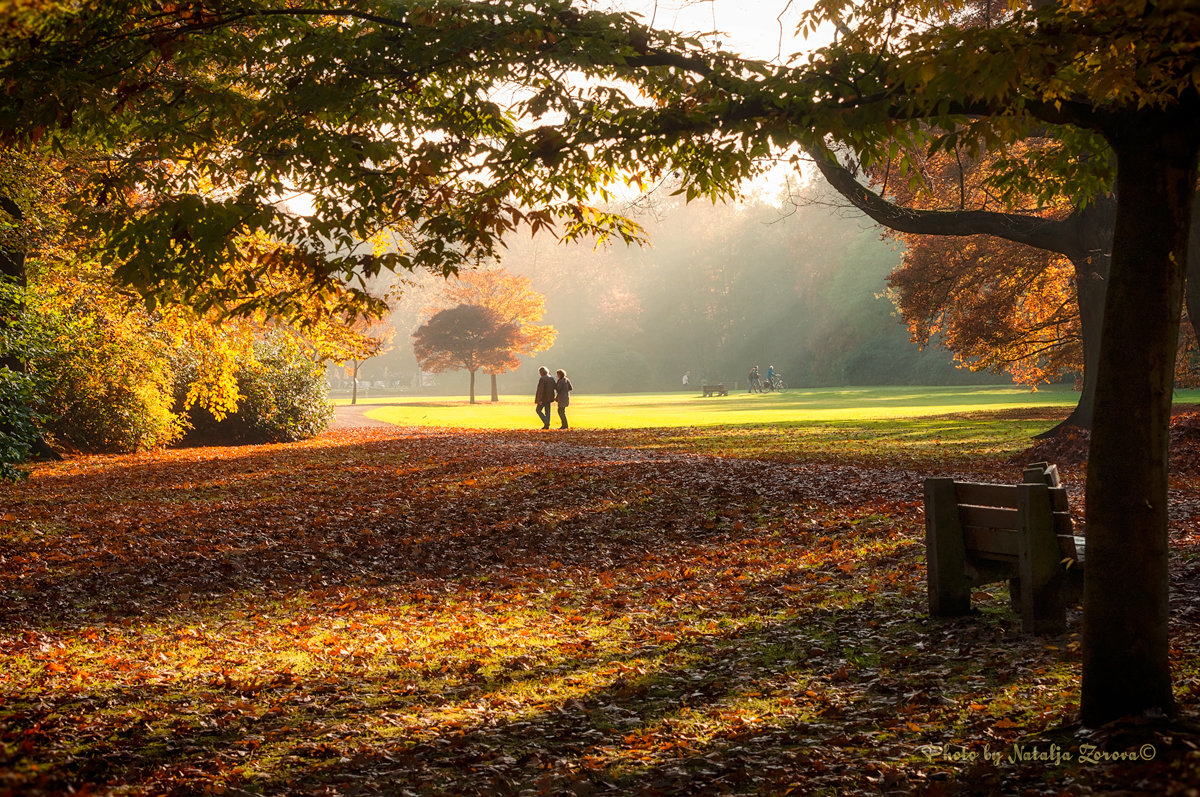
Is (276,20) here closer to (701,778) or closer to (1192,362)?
(701,778)

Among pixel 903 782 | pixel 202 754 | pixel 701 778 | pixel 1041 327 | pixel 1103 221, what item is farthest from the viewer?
pixel 1041 327

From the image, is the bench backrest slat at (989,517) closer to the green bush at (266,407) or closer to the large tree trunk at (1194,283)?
the large tree trunk at (1194,283)

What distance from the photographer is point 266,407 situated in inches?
1102

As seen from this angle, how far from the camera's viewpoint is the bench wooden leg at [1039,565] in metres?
6.43

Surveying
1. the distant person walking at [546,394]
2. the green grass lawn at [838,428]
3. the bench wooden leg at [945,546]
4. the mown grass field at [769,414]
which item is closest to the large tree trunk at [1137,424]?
the bench wooden leg at [945,546]

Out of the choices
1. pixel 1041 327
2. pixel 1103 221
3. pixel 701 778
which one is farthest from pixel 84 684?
pixel 1041 327

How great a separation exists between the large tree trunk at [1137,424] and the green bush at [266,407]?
24845 millimetres

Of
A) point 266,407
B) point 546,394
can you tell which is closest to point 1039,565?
point 546,394

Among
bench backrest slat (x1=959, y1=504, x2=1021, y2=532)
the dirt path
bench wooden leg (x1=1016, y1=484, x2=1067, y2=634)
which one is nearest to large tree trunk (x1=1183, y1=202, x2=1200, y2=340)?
bench backrest slat (x1=959, y1=504, x2=1021, y2=532)

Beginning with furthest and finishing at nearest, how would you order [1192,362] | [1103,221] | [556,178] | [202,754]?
[1192,362], [1103,221], [556,178], [202,754]

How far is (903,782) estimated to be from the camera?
4.36 metres

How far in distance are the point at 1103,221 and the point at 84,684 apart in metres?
20.9

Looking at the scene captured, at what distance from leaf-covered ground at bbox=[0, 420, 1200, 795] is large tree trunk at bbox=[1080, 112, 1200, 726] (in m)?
0.30

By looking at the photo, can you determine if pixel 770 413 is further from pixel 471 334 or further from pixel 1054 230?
pixel 471 334
